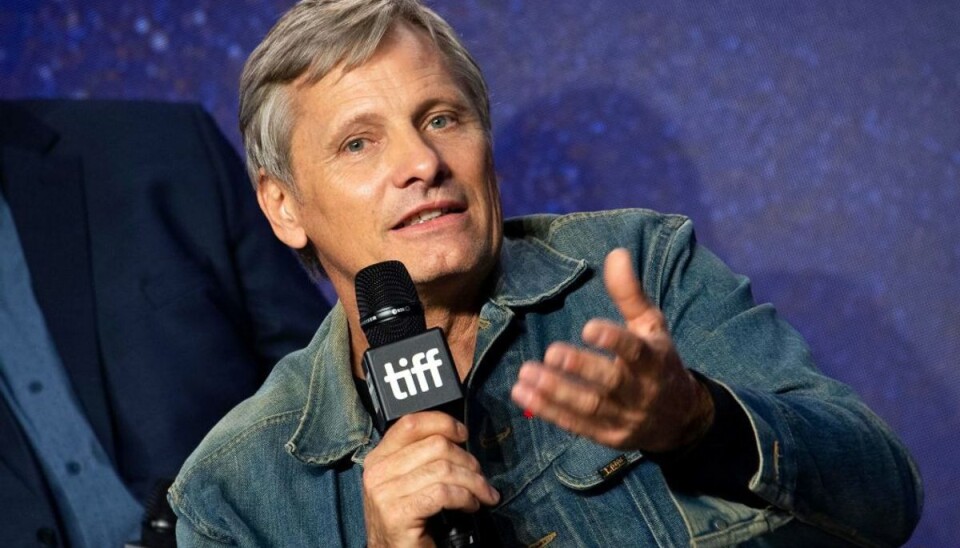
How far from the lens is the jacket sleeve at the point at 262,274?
221 cm

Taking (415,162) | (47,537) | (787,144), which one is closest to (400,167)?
(415,162)

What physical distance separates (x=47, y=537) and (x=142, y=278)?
45 cm

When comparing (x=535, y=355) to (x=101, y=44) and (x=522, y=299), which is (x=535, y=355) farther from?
(x=101, y=44)

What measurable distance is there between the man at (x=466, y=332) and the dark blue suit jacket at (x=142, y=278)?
406 mm

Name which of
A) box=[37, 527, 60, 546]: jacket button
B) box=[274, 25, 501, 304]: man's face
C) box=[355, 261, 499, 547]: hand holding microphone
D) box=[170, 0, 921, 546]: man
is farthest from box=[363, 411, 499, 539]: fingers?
box=[37, 527, 60, 546]: jacket button

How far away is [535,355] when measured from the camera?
5.16 ft

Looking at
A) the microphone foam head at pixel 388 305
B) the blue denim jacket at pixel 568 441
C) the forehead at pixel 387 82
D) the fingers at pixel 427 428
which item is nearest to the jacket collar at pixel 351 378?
the blue denim jacket at pixel 568 441

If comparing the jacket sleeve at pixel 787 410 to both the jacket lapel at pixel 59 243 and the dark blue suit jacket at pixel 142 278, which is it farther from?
the jacket lapel at pixel 59 243

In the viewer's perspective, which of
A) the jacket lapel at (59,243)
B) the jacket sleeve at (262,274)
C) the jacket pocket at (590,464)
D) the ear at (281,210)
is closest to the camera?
the jacket pocket at (590,464)

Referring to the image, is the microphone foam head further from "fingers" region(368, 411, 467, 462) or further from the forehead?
the forehead

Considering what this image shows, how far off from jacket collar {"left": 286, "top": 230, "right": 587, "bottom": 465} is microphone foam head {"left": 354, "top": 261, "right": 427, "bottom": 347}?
0.36 meters

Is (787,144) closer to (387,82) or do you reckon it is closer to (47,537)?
(387,82)

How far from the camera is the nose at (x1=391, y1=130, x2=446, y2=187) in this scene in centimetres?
151

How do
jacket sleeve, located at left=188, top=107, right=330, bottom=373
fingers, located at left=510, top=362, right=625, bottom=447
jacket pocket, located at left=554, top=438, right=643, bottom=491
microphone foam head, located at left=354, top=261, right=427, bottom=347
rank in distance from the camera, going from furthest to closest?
jacket sleeve, located at left=188, top=107, right=330, bottom=373, jacket pocket, located at left=554, top=438, right=643, bottom=491, microphone foam head, located at left=354, top=261, right=427, bottom=347, fingers, located at left=510, top=362, right=625, bottom=447
